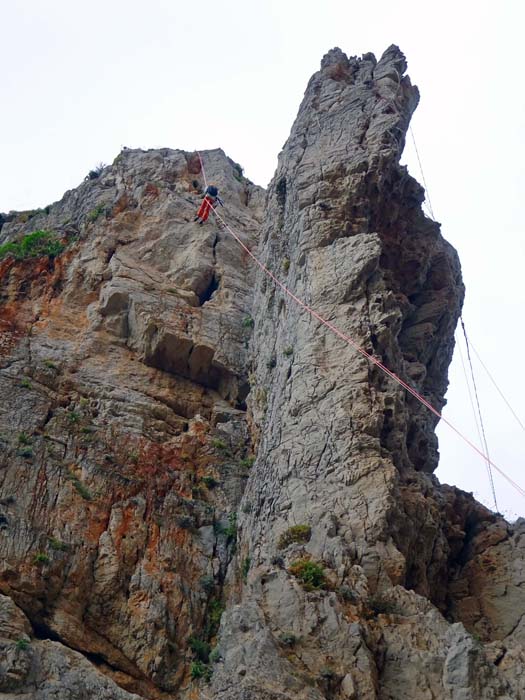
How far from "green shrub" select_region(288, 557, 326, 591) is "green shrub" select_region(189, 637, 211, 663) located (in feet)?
10.2

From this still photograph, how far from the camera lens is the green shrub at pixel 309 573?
18.7 m

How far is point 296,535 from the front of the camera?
20.4m

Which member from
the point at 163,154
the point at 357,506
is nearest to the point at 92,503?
the point at 357,506

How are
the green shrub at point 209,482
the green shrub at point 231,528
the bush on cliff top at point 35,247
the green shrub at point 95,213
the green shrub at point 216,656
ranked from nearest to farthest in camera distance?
the green shrub at point 216,656 → the green shrub at point 231,528 → the green shrub at point 209,482 → the bush on cliff top at point 35,247 → the green shrub at point 95,213

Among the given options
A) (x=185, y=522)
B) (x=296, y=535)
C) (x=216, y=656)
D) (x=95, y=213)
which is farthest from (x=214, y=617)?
(x=95, y=213)

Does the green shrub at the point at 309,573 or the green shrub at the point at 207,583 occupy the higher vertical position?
the green shrub at the point at 309,573

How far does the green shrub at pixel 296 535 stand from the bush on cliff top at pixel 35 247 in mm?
16375

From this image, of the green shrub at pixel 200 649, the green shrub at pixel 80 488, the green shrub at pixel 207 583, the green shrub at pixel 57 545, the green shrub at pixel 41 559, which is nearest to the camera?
the green shrub at pixel 200 649

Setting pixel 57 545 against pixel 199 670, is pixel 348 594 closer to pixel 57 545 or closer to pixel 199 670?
pixel 199 670

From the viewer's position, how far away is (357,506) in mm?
20375

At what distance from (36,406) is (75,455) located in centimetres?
215

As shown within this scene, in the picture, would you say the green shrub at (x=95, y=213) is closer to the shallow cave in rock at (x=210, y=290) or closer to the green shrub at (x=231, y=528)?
the shallow cave in rock at (x=210, y=290)

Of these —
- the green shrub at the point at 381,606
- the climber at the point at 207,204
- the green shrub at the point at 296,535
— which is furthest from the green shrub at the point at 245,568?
the climber at the point at 207,204

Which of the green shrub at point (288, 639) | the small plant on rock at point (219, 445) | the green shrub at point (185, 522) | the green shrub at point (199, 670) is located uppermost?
the small plant on rock at point (219, 445)
